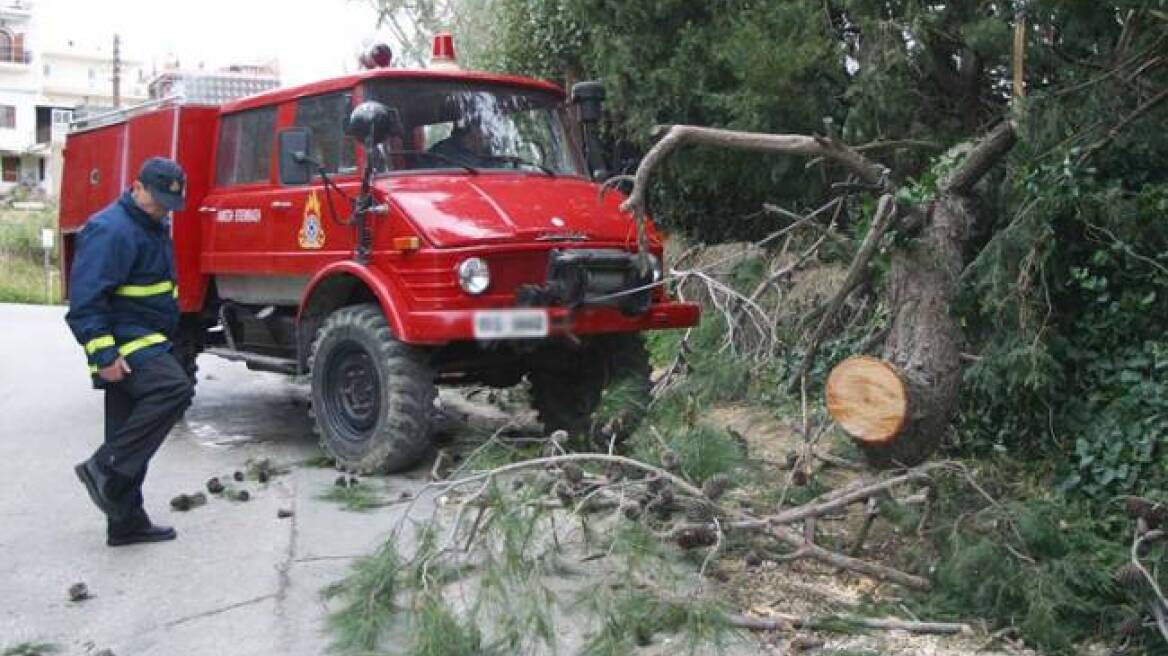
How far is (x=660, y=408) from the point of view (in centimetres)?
701

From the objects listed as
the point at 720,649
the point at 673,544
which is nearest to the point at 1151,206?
the point at 673,544

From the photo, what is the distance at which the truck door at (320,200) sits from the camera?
6.97 metres

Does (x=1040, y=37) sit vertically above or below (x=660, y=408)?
above

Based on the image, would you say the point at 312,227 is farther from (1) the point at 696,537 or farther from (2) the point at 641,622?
(2) the point at 641,622

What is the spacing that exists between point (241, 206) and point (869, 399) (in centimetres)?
471

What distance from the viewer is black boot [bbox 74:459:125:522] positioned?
17.6ft

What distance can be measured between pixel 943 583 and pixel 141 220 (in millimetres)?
3951

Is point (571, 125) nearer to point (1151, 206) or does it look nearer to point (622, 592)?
point (1151, 206)

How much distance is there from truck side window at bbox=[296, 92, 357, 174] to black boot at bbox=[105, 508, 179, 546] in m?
2.43

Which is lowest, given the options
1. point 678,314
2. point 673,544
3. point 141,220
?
point 673,544

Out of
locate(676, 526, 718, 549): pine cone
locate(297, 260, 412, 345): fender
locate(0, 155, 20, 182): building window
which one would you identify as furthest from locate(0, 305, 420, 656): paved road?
locate(0, 155, 20, 182): building window

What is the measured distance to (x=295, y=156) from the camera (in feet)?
23.0

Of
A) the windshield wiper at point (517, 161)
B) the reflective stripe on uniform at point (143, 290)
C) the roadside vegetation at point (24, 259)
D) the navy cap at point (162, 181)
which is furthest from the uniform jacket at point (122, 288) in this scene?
the roadside vegetation at point (24, 259)

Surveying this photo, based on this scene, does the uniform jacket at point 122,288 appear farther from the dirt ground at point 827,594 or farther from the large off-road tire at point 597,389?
the dirt ground at point 827,594
